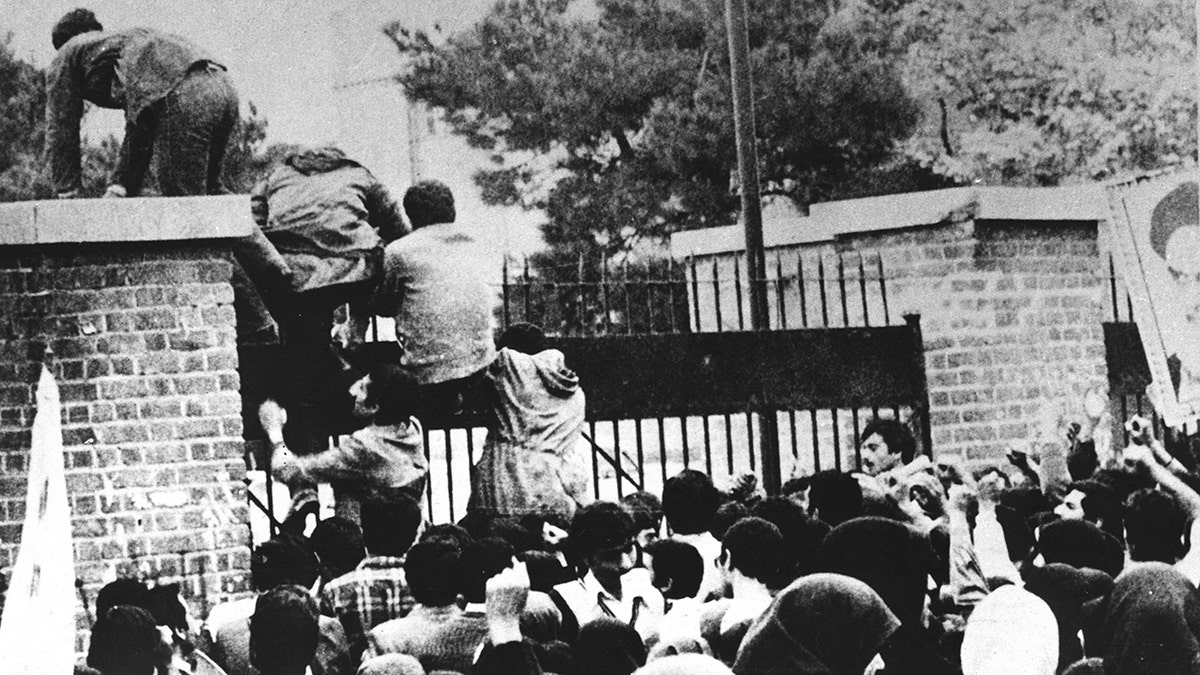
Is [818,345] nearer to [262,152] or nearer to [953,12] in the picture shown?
[262,152]

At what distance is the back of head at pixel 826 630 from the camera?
3.18 meters

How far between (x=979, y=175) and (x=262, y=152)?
4.80 metres

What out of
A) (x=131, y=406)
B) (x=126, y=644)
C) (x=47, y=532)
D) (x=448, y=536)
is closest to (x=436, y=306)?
(x=131, y=406)

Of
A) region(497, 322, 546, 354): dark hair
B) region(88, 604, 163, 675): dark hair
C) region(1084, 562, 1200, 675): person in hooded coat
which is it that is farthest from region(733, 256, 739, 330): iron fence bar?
region(88, 604, 163, 675): dark hair

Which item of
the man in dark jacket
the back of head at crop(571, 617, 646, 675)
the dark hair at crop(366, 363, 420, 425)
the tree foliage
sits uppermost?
the tree foliage

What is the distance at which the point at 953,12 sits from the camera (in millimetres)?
11586

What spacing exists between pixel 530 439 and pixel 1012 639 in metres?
2.83

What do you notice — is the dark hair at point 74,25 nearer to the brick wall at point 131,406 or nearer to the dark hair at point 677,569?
the brick wall at point 131,406

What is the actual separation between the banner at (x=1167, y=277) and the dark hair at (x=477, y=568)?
170 inches

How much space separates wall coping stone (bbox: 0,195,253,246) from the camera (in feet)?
18.7

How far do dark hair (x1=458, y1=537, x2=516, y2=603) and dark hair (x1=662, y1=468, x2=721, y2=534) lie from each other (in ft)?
3.41

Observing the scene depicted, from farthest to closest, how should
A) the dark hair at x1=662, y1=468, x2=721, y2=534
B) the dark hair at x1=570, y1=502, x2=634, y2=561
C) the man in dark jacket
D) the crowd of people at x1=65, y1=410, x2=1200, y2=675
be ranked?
the man in dark jacket
the dark hair at x1=662, y1=468, x2=721, y2=534
the dark hair at x1=570, y1=502, x2=634, y2=561
the crowd of people at x1=65, y1=410, x2=1200, y2=675

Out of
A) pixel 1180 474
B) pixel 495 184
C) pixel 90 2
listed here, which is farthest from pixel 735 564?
pixel 495 184

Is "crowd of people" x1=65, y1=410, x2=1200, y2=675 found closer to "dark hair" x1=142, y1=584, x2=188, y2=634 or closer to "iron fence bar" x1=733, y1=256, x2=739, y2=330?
"dark hair" x1=142, y1=584, x2=188, y2=634
